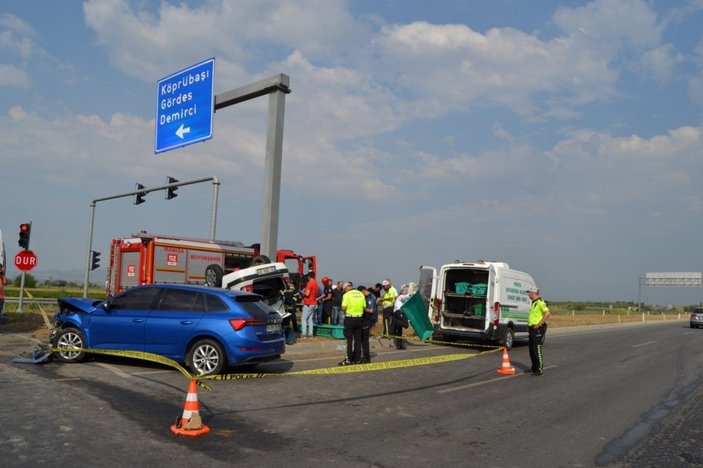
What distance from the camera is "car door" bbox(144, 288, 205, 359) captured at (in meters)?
9.67

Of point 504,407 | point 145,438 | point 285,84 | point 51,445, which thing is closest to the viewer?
point 51,445

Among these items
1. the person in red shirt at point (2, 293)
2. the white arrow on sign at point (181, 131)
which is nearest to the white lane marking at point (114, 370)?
the person in red shirt at point (2, 293)

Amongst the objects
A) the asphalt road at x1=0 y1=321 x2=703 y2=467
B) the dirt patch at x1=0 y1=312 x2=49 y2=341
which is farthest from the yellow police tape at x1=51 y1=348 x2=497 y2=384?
the dirt patch at x1=0 y1=312 x2=49 y2=341

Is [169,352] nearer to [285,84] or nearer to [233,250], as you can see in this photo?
[285,84]

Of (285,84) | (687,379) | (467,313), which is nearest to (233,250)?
(285,84)

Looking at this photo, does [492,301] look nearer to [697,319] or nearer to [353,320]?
[353,320]

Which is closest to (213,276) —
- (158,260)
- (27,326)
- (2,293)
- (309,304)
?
(309,304)

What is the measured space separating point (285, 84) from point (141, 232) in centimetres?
763

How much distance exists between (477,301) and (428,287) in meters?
1.55

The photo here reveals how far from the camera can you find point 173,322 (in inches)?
384

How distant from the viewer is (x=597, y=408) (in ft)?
27.4

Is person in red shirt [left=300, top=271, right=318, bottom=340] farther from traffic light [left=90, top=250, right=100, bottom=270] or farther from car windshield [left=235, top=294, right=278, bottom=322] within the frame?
traffic light [left=90, top=250, right=100, bottom=270]

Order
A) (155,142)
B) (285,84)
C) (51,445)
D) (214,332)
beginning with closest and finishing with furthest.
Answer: (51,445)
(214,332)
(285,84)
(155,142)

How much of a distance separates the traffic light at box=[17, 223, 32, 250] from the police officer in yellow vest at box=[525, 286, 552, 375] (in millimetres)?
17238
